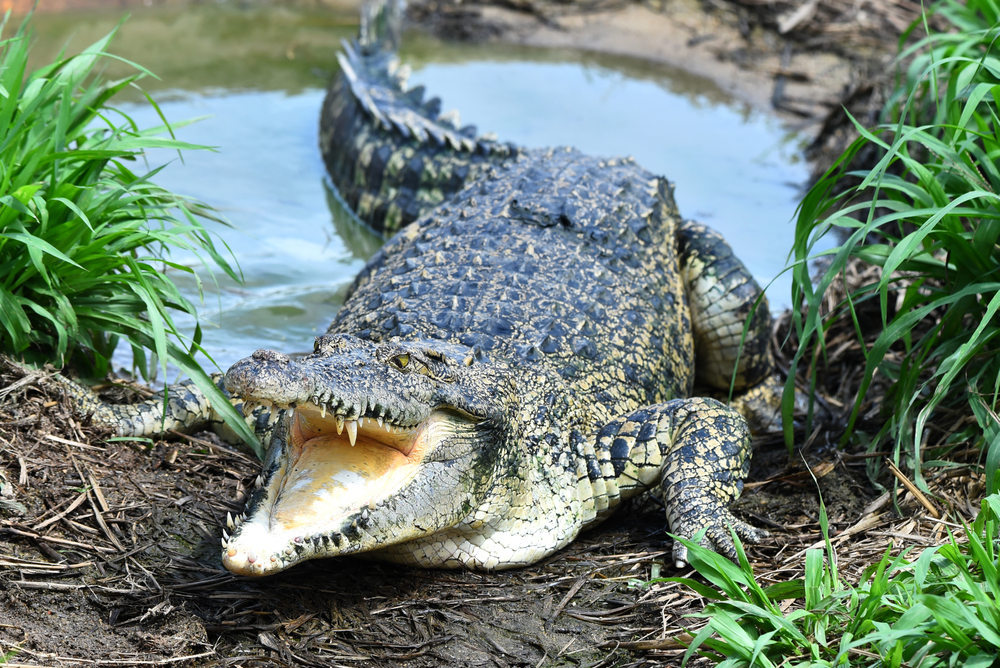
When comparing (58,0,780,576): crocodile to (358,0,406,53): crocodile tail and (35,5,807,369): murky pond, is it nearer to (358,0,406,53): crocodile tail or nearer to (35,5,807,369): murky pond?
(35,5,807,369): murky pond

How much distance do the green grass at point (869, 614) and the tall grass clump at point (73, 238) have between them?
167 cm

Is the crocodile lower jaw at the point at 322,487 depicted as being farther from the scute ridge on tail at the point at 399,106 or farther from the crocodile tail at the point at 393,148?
the scute ridge on tail at the point at 399,106

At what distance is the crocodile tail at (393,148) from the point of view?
19.1ft

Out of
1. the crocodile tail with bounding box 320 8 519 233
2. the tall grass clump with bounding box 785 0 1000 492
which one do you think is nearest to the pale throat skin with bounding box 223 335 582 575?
the tall grass clump with bounding box 785 0 1000 492

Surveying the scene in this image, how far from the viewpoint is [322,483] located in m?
2.37

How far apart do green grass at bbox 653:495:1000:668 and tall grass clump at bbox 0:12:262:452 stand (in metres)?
1.67

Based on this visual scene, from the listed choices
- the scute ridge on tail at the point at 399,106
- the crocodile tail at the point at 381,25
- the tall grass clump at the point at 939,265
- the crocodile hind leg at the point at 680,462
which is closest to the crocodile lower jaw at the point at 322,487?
the crocodile hind leg at the point at 680,462

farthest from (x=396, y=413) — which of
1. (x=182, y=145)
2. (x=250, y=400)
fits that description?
(x=182, y=145)

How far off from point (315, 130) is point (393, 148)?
168 centimetres

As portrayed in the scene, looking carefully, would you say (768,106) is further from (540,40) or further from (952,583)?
(952,583)

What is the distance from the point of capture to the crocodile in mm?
2330

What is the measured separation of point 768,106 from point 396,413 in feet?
22.9

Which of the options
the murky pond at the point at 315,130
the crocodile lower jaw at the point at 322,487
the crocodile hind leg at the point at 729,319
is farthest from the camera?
the murky pond at the point at 315,130

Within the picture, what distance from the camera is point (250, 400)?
207 cm
